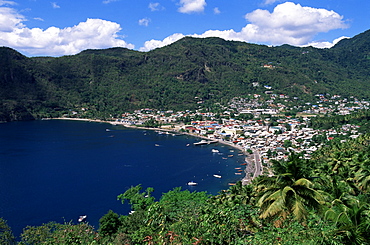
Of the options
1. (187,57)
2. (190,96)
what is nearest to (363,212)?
(190,96)

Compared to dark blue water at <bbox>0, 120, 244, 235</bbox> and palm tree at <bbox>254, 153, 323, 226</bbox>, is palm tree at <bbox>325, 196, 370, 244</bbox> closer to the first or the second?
palm tree at <bbox>254, 153, 323, 226</bbox>

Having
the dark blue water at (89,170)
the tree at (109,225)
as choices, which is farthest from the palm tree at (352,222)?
the dark blue water at (89,170)

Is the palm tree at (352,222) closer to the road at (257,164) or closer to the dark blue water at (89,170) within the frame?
the dark blue water at (89,170)

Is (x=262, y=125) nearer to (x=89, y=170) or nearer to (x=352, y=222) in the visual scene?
(x=89, y=170)

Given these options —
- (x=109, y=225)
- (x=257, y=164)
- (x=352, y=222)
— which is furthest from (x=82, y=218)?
(x=257, y=164)

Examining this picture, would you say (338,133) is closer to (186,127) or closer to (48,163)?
(186,127)

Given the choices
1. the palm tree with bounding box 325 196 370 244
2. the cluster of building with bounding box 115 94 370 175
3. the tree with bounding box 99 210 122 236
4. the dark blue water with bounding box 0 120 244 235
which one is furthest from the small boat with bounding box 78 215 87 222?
the cluster of building with bounding box 115 94 370 175
